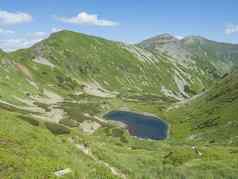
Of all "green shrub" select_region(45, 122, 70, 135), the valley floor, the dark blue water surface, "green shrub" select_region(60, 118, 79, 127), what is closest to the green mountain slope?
the dark blue water surface

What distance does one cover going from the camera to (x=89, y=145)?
45.5 metres

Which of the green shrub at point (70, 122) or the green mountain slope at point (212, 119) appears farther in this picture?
the green shrub at point (70, 122)

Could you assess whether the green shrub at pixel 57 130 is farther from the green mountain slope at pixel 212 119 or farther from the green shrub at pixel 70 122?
the green shrub at pixel 70 122

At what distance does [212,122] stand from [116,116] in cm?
6463

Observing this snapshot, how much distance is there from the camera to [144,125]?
176m

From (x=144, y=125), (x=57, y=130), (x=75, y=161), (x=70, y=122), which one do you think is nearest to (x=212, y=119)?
(x=144, y=125)

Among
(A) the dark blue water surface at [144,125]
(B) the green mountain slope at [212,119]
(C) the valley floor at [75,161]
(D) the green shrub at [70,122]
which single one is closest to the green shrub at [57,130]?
(C) the valley floor at [75,161]

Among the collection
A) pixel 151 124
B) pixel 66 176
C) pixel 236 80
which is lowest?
pixel 151 124

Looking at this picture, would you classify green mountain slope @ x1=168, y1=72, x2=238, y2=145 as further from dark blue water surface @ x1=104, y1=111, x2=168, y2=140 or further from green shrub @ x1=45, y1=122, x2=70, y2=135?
green shrub @ x1=45, y1=122, x2=70, y2=135

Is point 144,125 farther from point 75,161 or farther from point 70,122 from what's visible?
point 75,161

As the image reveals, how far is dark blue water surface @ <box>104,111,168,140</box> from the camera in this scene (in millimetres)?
154775

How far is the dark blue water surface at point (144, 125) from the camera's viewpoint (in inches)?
6094

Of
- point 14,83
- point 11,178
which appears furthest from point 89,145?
point 14,83

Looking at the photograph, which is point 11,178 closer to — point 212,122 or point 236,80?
point 212,122
